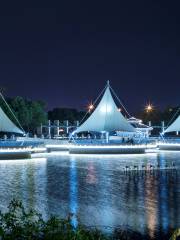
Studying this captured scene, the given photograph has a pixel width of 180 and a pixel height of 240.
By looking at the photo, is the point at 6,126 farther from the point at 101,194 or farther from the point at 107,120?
the point at 101,194

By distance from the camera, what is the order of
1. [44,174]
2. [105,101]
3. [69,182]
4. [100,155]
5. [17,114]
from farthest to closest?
1. [17,114]
2. [105,101]
3. [100,155]
4. [44,174]
5. [69,182]

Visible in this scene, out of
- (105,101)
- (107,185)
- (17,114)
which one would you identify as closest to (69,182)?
(107,185)

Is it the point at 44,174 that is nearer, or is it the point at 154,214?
the point at 154,214

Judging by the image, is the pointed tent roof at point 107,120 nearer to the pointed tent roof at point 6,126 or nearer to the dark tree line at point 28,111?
the pointed tent roof at point 6,126

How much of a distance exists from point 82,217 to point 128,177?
36.5ft

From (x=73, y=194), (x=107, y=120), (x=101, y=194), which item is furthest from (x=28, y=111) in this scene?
(x=101, y=194)

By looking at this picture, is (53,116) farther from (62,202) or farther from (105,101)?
(62,202)

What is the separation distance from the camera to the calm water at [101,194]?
1420 cm

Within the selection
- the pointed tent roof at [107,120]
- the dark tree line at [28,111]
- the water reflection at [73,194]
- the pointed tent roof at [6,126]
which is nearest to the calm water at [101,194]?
the water reflection at [73,194]

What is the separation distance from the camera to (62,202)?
1775cm

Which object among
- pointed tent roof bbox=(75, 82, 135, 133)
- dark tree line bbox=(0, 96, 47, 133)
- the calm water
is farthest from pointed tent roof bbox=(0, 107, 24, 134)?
dark tree line bbox=(0, 96, 47, 133)

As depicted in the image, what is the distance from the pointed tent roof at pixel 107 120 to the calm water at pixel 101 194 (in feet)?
59.6

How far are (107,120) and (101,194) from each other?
1210 inches

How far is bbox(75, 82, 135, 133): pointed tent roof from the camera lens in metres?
49.9
